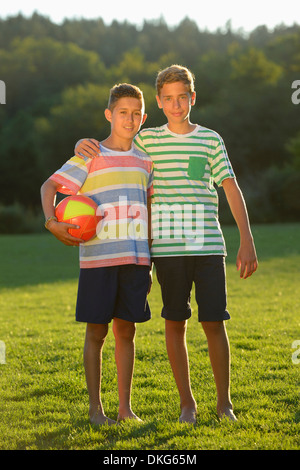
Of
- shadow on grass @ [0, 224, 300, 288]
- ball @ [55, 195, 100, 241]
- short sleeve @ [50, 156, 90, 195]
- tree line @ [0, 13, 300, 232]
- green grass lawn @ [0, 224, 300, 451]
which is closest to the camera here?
green grass lawn @ [0, 224, 300, 451]

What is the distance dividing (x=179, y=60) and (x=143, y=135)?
57885 millimetres

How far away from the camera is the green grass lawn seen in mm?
3486

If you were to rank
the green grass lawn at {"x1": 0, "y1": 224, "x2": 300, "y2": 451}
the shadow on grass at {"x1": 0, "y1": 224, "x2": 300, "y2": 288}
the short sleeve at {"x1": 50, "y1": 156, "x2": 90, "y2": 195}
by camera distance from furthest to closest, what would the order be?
1. the shadow on grass at {"x1": 0, "y1": 224, "x2": 300, "y2": 288}
2. the short sleeve at {"x1": 50, "y1": 156, "x2": 90, "y2": 195}
3. the green grass lawn at {"x1": 0, "y1": 224, "x2": 300, "y2": 451}

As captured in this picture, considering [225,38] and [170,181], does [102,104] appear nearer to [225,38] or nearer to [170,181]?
[225,38]

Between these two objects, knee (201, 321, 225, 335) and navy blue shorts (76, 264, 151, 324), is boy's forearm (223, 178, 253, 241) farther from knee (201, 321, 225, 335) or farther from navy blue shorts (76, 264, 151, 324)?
navy blue shorts (76, 264, 151, 324)

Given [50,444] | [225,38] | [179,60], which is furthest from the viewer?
[225,38]

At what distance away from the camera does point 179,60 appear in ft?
195

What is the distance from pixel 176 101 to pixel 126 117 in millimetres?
315

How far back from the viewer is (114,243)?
3.71 metres

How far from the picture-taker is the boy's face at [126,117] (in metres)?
3.82

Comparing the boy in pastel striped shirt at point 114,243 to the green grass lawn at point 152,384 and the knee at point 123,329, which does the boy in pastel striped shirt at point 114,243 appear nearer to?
the knee at point 123,329

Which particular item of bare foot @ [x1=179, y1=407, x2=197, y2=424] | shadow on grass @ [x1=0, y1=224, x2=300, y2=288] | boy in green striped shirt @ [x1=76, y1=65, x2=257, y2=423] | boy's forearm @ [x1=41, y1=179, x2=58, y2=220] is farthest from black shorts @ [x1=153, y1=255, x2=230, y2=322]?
shadow on grass @ [x1=0, y1=224, x2=300, y2=288]

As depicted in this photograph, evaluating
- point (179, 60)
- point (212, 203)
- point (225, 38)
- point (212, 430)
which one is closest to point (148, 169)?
point (212, 203)

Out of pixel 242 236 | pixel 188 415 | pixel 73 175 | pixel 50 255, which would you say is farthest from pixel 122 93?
pixel 50 255
